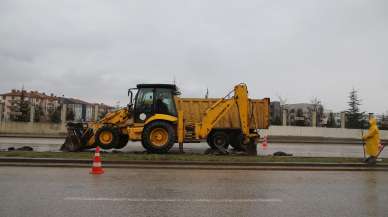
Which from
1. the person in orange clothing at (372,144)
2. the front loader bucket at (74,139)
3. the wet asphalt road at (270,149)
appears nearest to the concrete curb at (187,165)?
the person in orange clothing at (372,144)

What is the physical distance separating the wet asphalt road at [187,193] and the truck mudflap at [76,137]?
13.5 feet

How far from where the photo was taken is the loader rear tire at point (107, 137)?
14.3 meters

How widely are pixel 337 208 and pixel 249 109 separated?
870cm

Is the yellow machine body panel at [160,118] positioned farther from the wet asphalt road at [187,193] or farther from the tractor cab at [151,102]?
the wet asphalt road at [187,193]

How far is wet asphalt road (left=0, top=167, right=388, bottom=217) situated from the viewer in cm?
595

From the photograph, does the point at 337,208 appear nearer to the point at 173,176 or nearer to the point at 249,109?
the point at 173,176

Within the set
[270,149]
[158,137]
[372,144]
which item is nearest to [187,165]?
[158,137]

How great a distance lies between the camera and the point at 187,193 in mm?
7270

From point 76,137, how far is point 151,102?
10.4 ft

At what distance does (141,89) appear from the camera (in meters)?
14.7

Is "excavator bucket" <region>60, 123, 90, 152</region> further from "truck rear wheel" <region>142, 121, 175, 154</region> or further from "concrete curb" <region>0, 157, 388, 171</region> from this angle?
"concrete curb" <region>0, 157, 388, 171</region>

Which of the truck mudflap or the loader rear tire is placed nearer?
the loader rear tire

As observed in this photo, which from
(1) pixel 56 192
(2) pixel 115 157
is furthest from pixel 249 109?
(1) pixel 56 192

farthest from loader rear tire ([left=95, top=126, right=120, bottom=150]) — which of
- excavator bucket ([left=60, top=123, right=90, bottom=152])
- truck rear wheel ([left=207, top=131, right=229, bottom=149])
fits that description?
truck rear wheel ([left=207, top=131, right=229, bottom=149])
